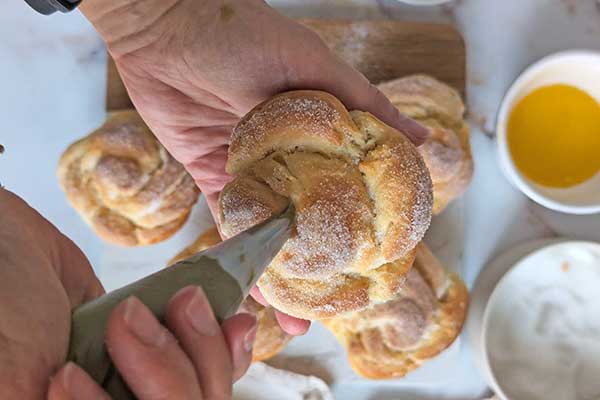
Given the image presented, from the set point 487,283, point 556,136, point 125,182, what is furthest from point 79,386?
point 556,136

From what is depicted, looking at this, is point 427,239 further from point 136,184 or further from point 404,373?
point 136,184

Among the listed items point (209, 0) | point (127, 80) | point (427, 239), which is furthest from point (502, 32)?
point (127, 80)

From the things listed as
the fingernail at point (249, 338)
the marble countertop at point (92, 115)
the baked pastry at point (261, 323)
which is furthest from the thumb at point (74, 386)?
the marble countertop at point (92, 115)

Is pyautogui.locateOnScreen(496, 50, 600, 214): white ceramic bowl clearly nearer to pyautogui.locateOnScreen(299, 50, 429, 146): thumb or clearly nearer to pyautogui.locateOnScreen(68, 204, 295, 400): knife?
pyautogui.locateOnScreen(299, 50, 429, 146): thumb

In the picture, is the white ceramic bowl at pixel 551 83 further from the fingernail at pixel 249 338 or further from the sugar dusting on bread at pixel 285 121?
the fingernail at pixel 249 338

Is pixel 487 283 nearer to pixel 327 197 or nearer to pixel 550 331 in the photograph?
pixel 550 331

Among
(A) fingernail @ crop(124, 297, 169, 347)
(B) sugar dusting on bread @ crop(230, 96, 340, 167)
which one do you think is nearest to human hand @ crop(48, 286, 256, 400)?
(A) fingernail @ crop(124, 297, 169, 347)

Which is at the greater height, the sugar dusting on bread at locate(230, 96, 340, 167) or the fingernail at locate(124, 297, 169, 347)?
the fingernail at locate(124, 297, 169, 347)
